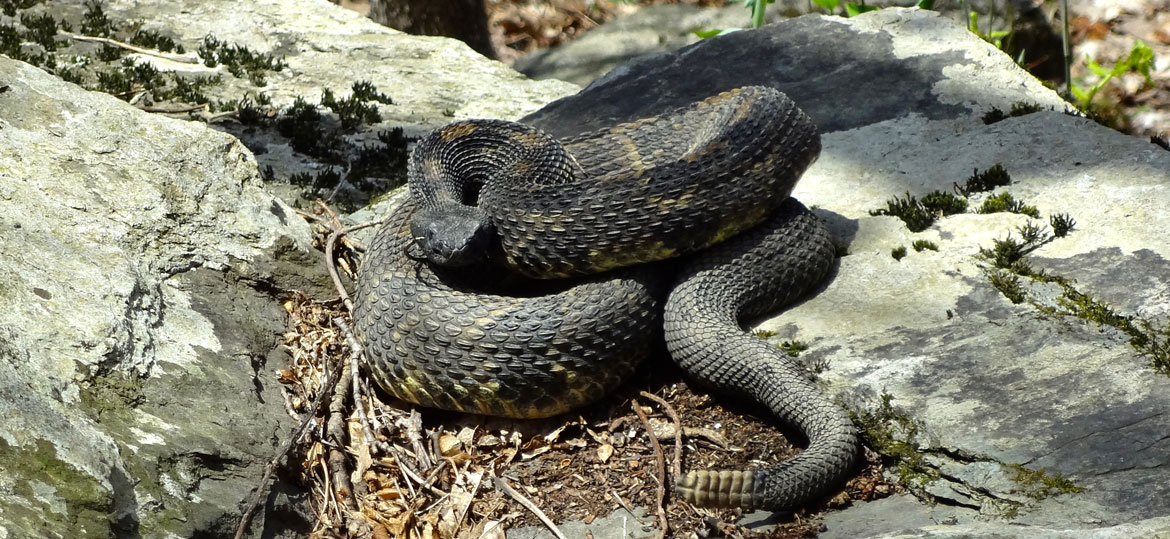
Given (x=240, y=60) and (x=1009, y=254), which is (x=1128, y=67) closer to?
(x=1009, y=254)

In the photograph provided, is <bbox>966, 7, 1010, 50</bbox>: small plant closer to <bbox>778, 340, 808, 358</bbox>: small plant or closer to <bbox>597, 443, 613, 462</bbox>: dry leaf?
<bbox>778, 340, 808, 358</bbox>: small plant

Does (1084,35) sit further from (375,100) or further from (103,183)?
(103,183)

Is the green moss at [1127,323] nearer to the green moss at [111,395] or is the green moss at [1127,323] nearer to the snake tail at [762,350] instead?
the snake tail at [762,350]

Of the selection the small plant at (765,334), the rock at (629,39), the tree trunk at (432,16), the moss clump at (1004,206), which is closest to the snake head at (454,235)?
the small plant at (765,334)

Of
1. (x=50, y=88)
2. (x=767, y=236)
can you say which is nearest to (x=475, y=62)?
(x=50, y=88)

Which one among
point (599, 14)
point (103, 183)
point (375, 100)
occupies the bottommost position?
point (599, 14)

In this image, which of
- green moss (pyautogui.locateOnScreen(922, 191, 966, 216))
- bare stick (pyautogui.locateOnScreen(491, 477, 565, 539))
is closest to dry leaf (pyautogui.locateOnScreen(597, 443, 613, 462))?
bare stick (pyautogui.locateOnScreen(491, 477, 565, 539))
